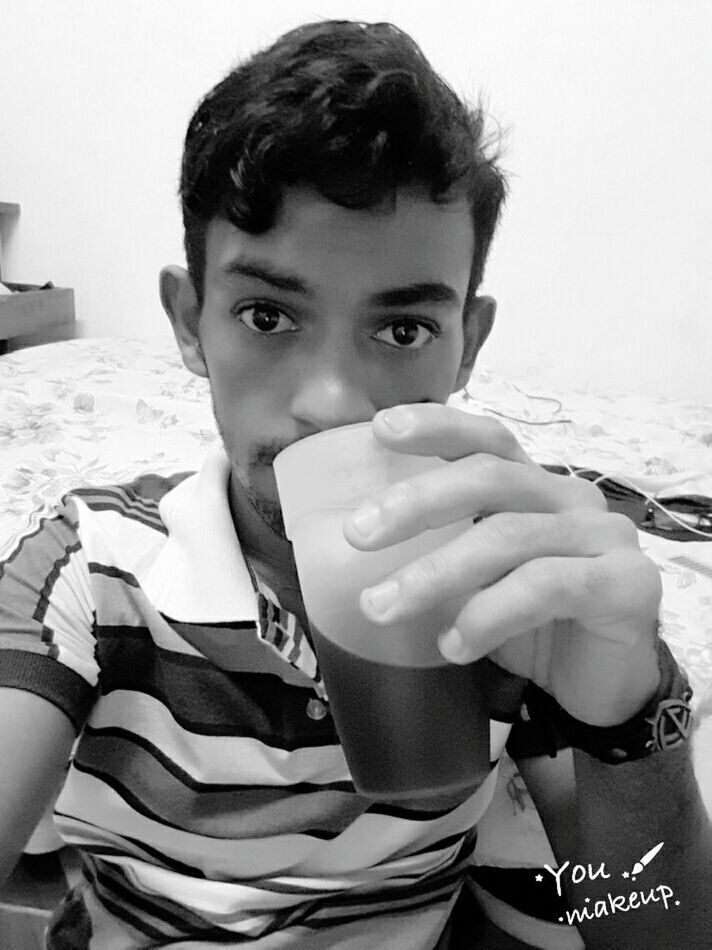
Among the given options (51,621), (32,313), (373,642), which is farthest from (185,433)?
(32,313)

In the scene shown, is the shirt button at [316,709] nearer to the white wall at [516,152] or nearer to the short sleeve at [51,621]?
the short sleeve at [51,621]

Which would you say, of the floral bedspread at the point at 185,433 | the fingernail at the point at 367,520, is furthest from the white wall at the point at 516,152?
the fingernail at the point at 367,520

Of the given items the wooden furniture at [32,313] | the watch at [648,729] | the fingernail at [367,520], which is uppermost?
the fingernail at [367,520]

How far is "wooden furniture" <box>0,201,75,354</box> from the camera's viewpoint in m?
2.51

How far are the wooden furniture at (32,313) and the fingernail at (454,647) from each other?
241 centimetres

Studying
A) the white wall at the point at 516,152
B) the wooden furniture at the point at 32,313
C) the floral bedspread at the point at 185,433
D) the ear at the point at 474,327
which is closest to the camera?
the ear at the point at 474,327

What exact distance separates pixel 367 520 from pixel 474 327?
1.51ft

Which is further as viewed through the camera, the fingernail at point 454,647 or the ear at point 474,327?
the ear at point 474,327

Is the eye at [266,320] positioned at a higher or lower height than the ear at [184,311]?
higher

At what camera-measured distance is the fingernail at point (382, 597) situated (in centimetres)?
36

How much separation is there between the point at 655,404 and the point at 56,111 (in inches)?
84.5

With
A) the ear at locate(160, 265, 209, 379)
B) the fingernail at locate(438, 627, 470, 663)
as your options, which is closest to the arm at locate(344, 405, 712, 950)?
the fingernail at locate(438, 627, 470, 663)

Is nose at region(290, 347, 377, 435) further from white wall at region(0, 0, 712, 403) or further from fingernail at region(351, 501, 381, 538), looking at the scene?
white wall at region(0, 0, 712, 403)

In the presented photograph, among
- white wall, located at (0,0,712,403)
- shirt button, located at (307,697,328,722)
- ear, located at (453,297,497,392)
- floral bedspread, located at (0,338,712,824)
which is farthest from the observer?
white wall, located at (0,0,712,403)
